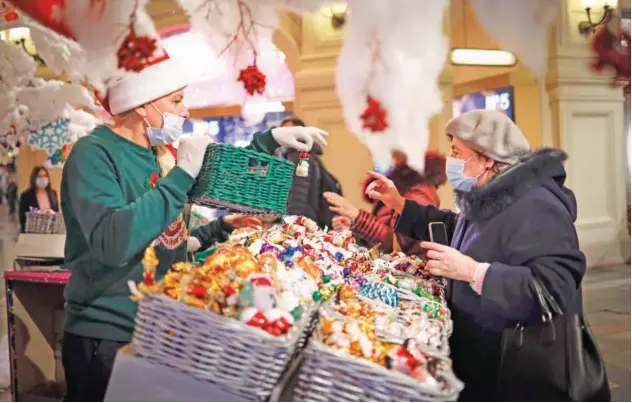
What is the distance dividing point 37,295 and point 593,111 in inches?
94.0

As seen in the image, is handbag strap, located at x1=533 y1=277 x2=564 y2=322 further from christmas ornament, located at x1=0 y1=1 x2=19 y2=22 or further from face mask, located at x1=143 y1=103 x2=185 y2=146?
christmas ornament, located at x1=0 y1=1 x2=19 y2=22

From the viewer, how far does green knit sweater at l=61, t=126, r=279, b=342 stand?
1.31 metres

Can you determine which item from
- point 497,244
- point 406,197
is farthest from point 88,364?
point 406,197

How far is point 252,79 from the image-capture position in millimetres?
2760

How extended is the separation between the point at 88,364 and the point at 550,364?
1110mm

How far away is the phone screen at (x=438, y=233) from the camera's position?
191 cm

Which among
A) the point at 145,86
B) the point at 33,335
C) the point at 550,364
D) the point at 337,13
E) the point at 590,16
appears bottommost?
the point at 33,335

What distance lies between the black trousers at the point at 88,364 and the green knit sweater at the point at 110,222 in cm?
2

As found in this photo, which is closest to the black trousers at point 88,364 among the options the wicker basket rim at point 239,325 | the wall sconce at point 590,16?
the wicker basket rim at point 239,325

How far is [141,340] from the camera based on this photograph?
1217mm

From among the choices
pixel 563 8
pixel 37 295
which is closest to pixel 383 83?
pixel 563 8

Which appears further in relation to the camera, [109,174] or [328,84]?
[328,84]

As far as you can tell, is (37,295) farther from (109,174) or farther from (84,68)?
(109,174)

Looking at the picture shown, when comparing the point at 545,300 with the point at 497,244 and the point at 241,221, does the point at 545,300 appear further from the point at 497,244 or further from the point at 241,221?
the point at 241,221
